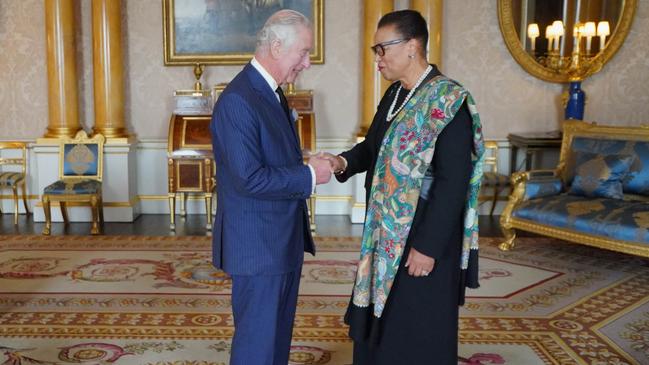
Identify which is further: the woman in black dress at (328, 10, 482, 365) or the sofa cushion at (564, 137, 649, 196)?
the sofa cushion at (564, 137, 649, 196)

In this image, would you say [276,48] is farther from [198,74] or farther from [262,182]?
[198,74]

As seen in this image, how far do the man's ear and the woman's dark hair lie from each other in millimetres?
406

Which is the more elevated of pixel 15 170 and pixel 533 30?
pixel 533 30

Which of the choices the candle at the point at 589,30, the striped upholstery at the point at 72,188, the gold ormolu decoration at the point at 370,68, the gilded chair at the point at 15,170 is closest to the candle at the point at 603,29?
the candle at the point at 589,30

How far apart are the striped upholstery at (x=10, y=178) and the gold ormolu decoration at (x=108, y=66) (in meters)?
0.92

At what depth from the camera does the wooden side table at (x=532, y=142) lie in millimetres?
6671

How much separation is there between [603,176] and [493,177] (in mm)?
1674

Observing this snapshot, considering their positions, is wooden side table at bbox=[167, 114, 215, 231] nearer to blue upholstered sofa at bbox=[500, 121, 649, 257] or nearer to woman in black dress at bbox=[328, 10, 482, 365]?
blue upholstered sofa at bbox=[500, 121, 649, 257]

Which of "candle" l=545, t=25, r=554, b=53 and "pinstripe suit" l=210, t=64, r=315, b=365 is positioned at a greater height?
"candle" l=545, t=25, r=554, b=53

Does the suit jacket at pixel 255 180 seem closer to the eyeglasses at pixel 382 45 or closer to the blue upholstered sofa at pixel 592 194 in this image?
the eyeglasses at pixel 382 45

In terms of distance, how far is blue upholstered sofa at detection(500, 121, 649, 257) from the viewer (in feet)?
16.3

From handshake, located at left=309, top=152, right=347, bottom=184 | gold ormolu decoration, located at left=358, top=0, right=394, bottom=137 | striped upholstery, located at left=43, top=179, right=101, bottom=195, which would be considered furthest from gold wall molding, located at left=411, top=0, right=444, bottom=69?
handshake, located at left=309, top=152, right=347, bottom=184

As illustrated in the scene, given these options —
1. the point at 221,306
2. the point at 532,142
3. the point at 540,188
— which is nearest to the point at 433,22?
the point at 532,142

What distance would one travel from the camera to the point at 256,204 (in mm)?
2236
